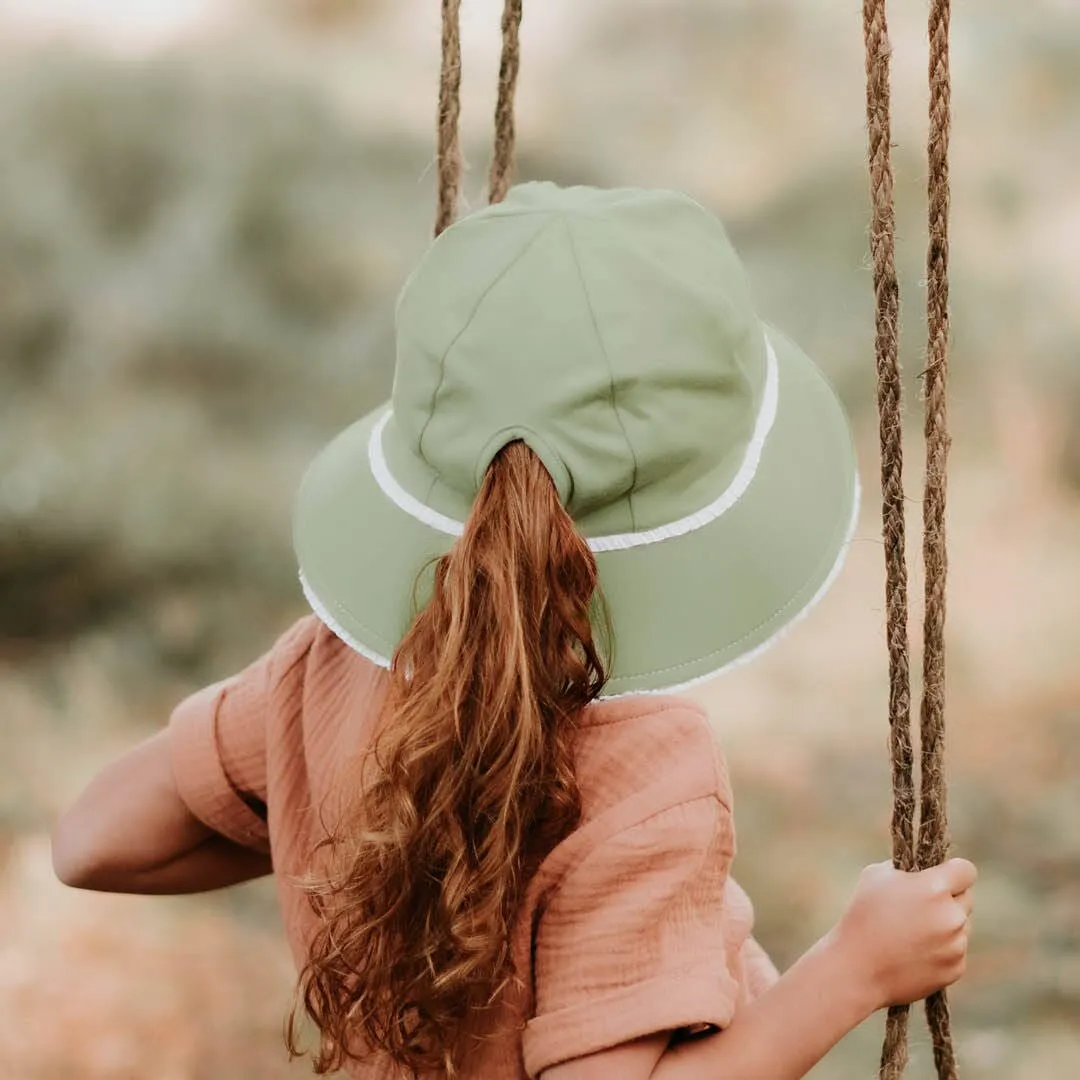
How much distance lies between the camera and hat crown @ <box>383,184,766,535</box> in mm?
612

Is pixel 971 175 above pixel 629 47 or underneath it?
underneath

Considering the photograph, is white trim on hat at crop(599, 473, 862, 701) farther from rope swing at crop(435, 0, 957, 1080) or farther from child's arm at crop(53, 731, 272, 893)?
child's arm at crop(53, 731, 272, 893)

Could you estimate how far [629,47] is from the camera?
6.89 ft

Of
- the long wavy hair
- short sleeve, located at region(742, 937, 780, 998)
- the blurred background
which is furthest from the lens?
the blurred background

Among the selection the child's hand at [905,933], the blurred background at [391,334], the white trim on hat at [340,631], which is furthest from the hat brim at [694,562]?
the blurred background at [391,334]

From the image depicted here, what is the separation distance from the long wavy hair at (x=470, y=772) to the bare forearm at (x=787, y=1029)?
0.27 ft

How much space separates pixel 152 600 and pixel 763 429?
4.65ft

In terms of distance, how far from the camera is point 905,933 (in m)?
0.68

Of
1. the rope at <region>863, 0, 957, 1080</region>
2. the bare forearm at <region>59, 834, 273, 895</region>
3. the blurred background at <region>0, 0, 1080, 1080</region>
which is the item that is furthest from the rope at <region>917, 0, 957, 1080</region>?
the blurred background at <region>0, 0, 1080, 1080</region>

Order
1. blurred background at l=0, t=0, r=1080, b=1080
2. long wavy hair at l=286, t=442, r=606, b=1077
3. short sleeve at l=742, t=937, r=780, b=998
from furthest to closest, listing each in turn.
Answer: blurred background at l=0, t=0, r=1080, b=1080 → short sleeve at l=742, t=937, r=780, b=998 → long wavy hair at l=286, t=442, r=606, b=1077

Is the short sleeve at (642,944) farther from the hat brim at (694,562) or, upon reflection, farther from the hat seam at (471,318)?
the hat seam at (471,318)

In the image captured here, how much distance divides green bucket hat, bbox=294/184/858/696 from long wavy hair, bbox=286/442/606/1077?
21 millimetres

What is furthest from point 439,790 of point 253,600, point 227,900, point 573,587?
point 253,600

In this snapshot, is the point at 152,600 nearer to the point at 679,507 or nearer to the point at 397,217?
the point at 397,217
